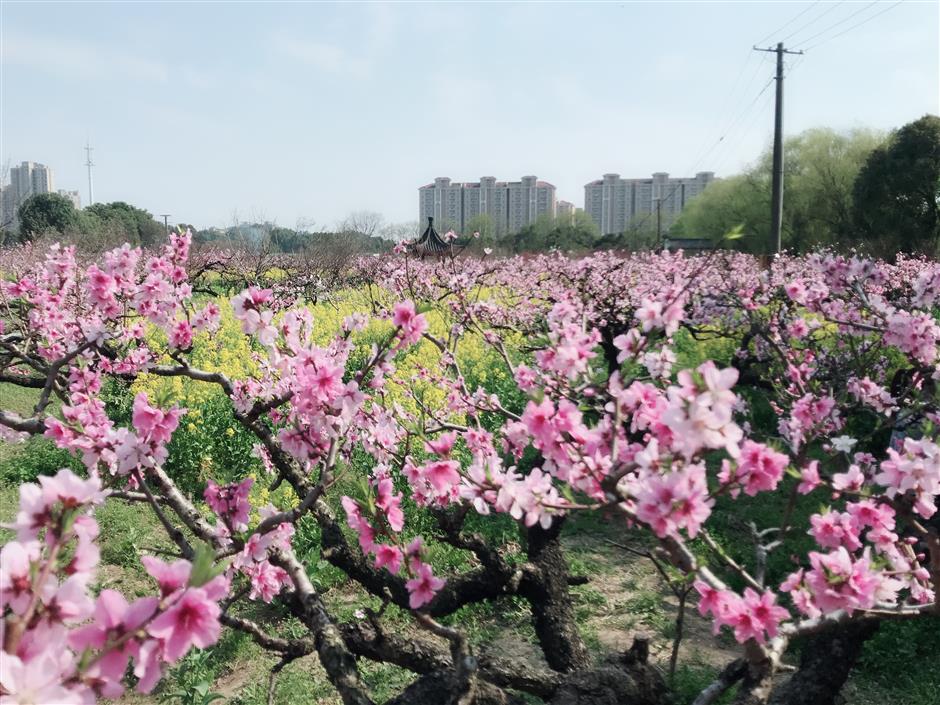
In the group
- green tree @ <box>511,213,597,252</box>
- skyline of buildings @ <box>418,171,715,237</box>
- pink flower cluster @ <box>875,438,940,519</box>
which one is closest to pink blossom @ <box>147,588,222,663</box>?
pink flower cluster @ <box>875,438,940,519</box>

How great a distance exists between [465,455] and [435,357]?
294 cm

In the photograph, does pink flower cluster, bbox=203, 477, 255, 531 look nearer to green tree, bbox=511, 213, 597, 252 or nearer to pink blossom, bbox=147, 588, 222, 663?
pink blossom, bbox=147, 588, 222, 663

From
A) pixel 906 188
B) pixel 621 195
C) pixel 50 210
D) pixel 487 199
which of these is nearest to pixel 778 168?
pixel 906 188

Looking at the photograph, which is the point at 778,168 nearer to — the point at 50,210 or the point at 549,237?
the point at 549,237

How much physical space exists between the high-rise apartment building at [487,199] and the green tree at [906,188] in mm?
60449

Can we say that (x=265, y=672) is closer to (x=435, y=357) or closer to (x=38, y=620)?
(x=38, y=620)

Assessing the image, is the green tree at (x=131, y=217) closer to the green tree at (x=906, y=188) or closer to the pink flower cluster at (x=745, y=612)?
the green tree at (x=906, y=188)

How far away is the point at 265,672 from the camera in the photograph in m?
3.88

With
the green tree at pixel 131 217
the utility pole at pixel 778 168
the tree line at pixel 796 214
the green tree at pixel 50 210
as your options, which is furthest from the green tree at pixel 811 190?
the green tree at pixel 50 210

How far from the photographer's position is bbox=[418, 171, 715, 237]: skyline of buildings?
285 feet

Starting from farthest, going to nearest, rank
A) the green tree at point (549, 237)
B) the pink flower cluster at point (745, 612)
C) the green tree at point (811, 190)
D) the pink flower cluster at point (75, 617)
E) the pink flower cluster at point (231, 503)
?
1. the green tree at point (549, 237)
2. the green tree at point (811, 190)
3. the pink flower cluster at point (231, 503)
4. the pink flower cluster at point (745, 612)
5. the pink flower cluster at point (75, 617)

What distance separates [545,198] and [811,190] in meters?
62.8

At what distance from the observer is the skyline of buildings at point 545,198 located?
285 feet

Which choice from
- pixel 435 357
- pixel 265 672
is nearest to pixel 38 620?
pixel 265 672
